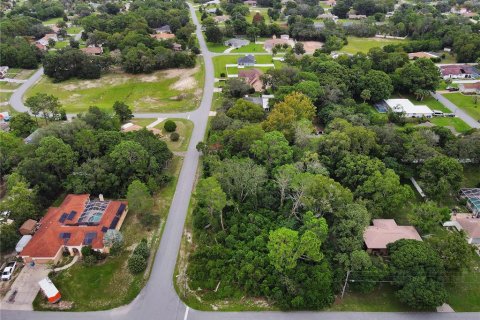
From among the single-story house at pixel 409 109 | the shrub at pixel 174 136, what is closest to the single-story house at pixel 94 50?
the shrub at pixel 174 136

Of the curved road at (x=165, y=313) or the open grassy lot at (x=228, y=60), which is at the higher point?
the curved road at (x=165, y=313)

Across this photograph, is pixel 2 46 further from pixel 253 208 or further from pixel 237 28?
pixel 253 208

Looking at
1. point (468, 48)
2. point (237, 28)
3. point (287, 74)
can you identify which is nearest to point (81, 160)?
point (287, 74)

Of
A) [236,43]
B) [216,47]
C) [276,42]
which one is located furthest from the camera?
[236,43]

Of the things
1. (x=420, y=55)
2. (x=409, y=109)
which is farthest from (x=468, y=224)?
(x=420, y=55)

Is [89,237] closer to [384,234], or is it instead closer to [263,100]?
[384,234]

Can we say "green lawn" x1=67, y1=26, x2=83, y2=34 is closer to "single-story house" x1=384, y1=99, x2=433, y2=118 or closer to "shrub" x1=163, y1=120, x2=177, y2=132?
"shrub" x1=163, y1=120, x2=177, y2=132

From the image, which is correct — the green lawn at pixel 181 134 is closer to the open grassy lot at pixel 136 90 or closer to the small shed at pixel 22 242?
the open grassy lot at pixel 136 90
